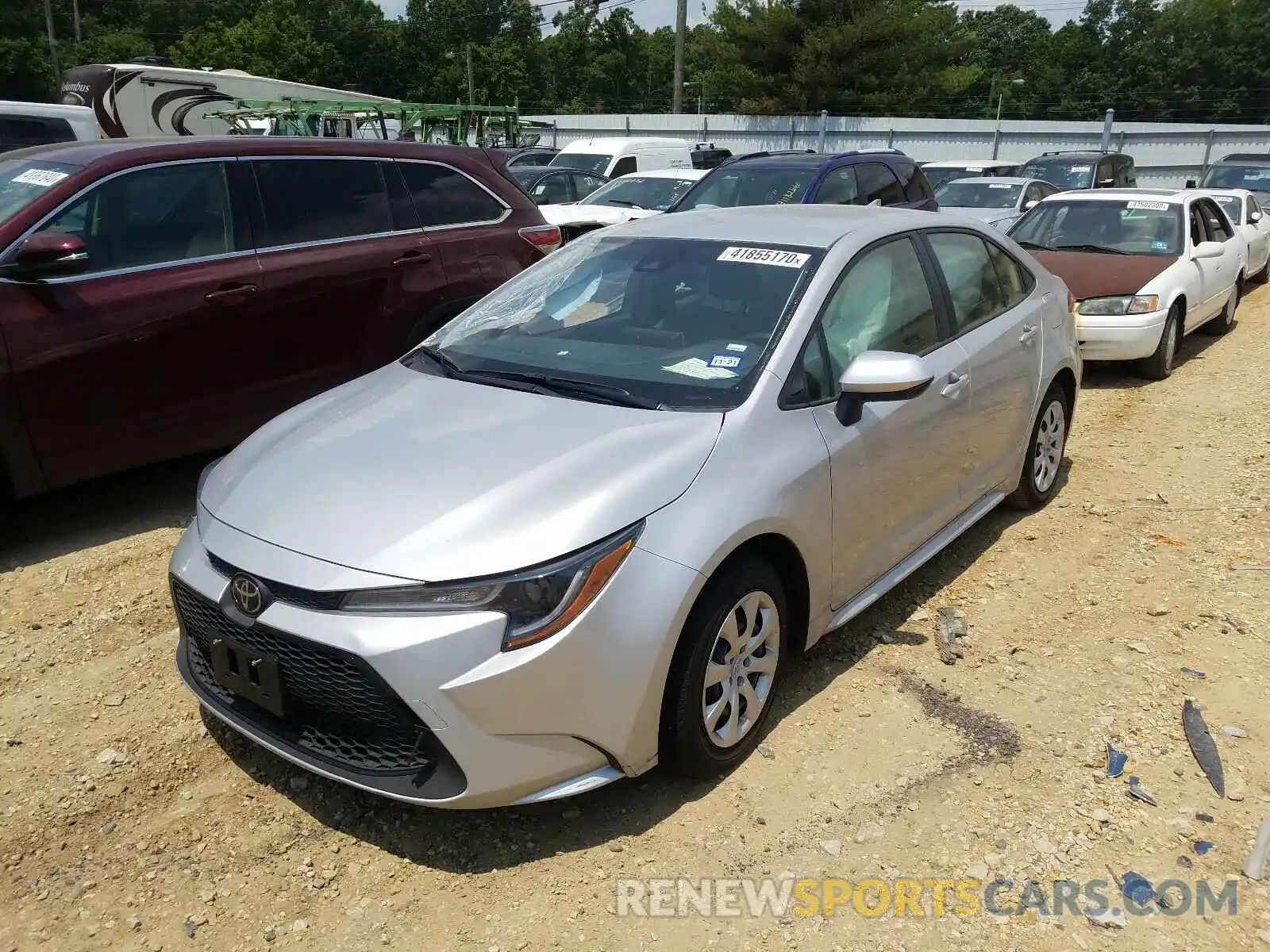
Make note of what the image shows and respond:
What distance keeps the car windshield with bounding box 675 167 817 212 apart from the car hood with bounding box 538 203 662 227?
2.38 metres

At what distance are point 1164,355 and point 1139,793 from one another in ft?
20.4

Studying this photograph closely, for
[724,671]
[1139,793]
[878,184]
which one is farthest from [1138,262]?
[724,671]

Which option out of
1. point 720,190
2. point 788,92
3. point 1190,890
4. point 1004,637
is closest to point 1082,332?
point 720,190

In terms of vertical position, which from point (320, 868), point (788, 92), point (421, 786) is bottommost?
point (320, 868)

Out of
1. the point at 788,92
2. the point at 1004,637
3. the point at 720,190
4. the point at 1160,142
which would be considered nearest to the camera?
the point at 1004,637

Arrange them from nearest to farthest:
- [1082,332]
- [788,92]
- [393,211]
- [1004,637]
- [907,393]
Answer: [907,393] < [1004,637] < [393,211] < [1082,332] < [788,92]

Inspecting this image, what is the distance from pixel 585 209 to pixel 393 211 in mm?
7228

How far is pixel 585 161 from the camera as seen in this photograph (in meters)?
18.7

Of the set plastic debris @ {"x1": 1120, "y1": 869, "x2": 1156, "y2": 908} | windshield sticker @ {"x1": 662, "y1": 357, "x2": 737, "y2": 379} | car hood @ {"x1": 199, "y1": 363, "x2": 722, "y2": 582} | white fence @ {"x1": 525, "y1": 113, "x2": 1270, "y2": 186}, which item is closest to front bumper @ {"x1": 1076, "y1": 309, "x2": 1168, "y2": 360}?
windshield sticker @ {"x1": 662, "y1": 357, "x2": 737, "y2": 379}

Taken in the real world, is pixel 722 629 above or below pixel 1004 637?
above

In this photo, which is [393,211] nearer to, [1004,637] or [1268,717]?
[1004,637]

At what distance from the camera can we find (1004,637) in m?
3.95

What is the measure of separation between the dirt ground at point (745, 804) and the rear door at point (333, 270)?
140 centimetres

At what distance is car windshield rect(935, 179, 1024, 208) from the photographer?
12.8 meters
